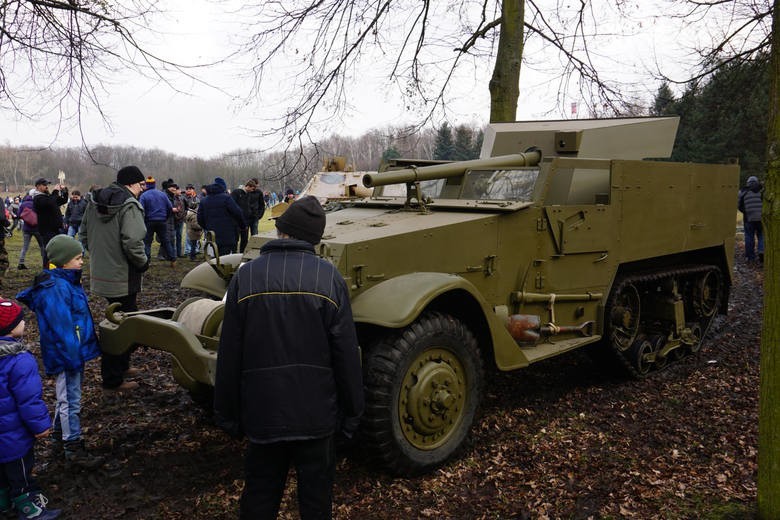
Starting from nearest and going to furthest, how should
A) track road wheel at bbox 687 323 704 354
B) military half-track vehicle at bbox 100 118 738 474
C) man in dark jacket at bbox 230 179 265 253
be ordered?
military half-track vehicle at bbox 100 118 738 474
track road wheel at bbox 687 323 704 354
man in dark jacket at bbox 230 179 265 253

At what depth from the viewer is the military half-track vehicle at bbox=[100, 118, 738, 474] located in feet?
13.5

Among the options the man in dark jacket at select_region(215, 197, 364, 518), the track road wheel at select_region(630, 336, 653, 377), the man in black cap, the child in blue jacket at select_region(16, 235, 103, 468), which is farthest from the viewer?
the man in black cap

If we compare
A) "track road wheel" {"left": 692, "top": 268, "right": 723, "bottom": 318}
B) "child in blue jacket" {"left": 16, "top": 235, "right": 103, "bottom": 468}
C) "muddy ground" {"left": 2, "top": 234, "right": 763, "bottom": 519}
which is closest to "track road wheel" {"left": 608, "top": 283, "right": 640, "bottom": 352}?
"muddy ground" {"left": 2, "top": 234, "right": 763, "bottom": 519}

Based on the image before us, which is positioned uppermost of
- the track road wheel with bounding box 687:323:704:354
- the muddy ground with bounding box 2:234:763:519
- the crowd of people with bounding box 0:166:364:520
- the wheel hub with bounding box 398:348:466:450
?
the crowd of people with bounding box 0:166:364:520

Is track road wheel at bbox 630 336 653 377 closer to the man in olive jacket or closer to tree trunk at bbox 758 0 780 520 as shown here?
tree trunk at bbox 758 0 780 520

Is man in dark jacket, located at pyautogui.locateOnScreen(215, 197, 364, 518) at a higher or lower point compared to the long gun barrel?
lower

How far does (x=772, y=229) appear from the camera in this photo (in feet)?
10.5

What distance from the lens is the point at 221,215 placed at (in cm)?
1093

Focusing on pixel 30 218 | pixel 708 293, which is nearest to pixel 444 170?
pixel 708 293

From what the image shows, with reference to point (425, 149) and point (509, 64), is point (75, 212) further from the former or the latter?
point (425, 149)

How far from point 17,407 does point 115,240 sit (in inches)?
89.9

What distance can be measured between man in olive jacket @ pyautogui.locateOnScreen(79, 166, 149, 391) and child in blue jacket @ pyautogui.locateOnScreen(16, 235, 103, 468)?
109cm

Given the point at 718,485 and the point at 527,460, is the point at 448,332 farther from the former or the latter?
the point at 718,485

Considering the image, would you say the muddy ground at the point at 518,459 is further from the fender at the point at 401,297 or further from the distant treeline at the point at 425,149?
the distant treeline at the point at 425,149
